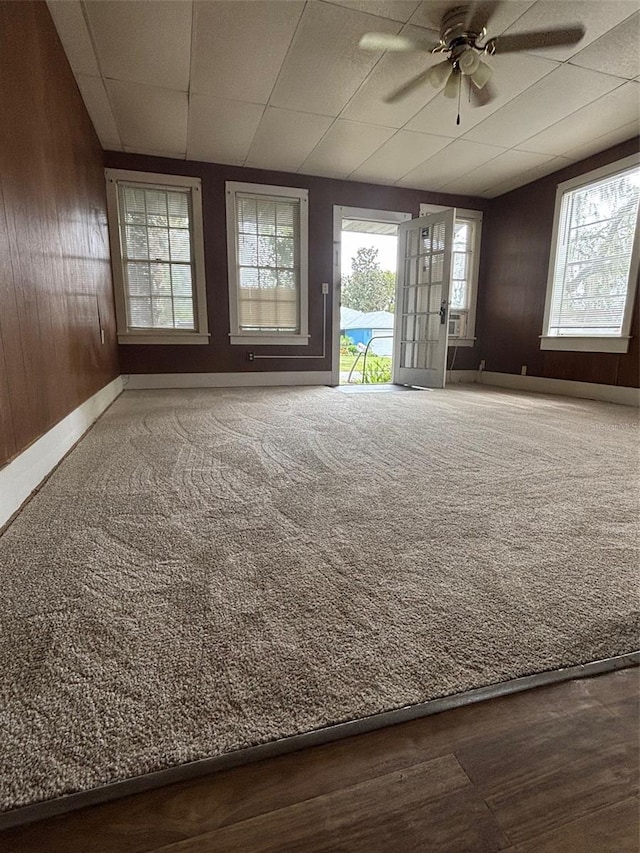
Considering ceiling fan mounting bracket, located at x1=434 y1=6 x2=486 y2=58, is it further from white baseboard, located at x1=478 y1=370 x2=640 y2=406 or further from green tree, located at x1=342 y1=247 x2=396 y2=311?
green tree, located at x1=342 y1=247 x2=396 y2=311

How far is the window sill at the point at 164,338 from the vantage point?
15.2ft

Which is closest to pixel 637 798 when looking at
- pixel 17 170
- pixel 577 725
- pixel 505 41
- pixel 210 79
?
pixel 577 725

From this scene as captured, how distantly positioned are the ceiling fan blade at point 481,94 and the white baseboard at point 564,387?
2888 millimetres

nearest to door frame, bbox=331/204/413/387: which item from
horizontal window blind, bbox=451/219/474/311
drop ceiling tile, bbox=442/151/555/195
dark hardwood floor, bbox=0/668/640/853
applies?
drop ceiling tile, bbox=442/151/555/195

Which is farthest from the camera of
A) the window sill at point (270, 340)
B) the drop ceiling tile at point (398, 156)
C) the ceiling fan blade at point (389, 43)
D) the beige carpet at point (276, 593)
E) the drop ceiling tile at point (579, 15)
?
the window sill at point (270, 340)

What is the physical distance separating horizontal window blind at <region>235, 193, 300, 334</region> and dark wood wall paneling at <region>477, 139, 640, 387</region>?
2.73 meters

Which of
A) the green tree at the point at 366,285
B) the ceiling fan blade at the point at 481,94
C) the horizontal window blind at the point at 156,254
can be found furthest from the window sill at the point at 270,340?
the green tree at the point at 366,285

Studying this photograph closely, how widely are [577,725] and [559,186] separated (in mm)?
5580

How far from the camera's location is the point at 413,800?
557 mm

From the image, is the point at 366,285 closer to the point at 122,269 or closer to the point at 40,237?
the point at 122,269

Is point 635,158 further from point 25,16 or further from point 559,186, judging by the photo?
point 25,16

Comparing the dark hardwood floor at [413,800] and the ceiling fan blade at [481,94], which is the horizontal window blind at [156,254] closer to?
the ceiling fan blade at [481,94]

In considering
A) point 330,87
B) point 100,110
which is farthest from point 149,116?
point 330,87

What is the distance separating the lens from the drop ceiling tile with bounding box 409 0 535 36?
2.36 metres
